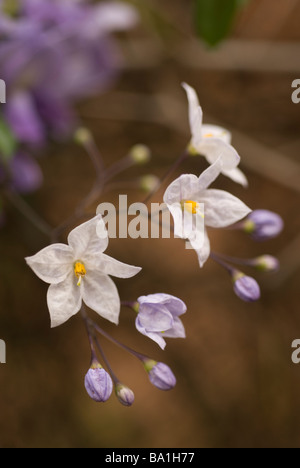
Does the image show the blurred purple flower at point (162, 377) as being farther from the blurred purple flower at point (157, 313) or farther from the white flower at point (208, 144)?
the white flower at point (208, 144)

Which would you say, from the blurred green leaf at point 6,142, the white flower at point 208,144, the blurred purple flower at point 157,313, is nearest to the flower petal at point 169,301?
the blurred purple flower at point 157,313

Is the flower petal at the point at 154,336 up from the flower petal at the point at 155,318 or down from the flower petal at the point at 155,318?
down

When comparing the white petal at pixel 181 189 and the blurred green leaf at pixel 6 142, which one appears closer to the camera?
the white petal at pixel 181 189

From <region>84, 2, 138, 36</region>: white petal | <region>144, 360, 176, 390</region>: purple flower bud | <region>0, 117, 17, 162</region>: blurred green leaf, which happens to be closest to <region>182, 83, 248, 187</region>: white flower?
<region>144, 360, 176, 390</region>: purple flower bud

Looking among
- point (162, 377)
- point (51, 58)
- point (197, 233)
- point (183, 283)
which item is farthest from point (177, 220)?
point (183, 283)

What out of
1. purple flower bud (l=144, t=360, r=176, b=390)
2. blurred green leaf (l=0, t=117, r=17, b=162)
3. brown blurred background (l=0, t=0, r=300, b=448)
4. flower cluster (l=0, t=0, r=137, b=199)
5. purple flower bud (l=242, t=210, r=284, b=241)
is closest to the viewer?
purple flower bud (l=144, t=360, r=176, b=390)

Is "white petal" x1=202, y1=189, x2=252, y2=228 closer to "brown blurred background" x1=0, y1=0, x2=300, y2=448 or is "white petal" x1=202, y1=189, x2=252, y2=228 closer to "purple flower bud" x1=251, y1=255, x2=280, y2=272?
"purple flower bud" x1=251, y1=255, x2=280, y2=272
